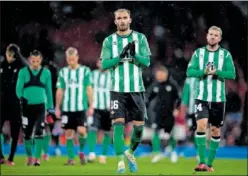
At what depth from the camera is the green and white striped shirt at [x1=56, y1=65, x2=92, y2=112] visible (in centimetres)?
826

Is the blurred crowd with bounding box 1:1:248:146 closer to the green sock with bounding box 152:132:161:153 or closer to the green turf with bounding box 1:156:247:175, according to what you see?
the green turf with bounding box 1:156:247:175

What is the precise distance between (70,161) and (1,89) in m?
1.17

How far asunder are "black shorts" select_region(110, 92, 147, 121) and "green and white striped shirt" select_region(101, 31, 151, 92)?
70 mm

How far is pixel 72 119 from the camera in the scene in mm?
8492

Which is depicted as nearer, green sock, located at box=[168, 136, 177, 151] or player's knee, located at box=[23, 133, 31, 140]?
player's knee, located at box=[23, 133, 31, 140]

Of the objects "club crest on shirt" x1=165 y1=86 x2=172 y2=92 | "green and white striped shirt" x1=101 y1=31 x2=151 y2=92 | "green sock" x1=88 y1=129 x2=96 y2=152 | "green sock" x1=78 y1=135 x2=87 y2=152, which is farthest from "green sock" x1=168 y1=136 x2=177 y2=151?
"green and white striped shirt" x1=101 y1=31 x2=151 y2=92

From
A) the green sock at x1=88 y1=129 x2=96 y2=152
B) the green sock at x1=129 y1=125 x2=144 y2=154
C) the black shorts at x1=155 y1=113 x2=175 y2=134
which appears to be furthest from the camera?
the black shorts at x1=155 y1=113 x2=175 y2=134

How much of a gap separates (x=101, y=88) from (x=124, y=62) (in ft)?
9.09

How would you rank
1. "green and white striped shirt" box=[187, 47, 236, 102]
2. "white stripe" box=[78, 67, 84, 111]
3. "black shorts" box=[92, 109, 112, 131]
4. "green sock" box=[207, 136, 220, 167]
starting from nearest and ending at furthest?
1. "green and white striped shirt" box=[187, 47, 236, 102]
2. "green sock" box=[207, 136, 220, 167]
3. "white stripe" box=[78, 67, 84, 111]
4. "black shorts" box=[92, 109, 112, 131]

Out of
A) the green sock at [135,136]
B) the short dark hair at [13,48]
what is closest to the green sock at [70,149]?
the short dark hair at [13,48]

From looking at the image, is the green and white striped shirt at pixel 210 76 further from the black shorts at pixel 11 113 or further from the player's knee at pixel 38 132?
the black shorts at pixel 11 113

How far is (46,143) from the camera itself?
921 centimetres

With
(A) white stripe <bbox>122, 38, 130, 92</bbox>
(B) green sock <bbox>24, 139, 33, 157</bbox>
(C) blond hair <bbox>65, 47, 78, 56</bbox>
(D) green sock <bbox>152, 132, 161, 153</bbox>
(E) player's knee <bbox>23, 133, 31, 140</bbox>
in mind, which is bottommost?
(D) green sock <bbox>152, 132, 161, 153</bbox>

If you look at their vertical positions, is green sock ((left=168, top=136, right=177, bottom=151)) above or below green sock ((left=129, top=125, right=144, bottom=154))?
below
